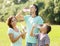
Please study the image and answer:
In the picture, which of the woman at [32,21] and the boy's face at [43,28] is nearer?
the boy's face at [43,28]

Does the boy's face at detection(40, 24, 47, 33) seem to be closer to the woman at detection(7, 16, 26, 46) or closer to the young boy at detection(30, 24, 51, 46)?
the young boy at detection(30, 24, 51, 46)

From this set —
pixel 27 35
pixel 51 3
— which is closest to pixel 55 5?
pixel 51 3

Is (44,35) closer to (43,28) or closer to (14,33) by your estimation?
(43,28)

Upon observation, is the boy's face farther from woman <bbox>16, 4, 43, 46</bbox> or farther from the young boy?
woman <bbox>16, 4, 43, 46</bbox>

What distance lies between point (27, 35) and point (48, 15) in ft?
94.9

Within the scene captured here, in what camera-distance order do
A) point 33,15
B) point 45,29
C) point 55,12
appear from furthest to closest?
point 55,12 → point 33,15 → point 45,29

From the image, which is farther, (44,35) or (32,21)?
(32,21)

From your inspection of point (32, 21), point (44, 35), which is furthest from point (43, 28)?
point (32, 21)

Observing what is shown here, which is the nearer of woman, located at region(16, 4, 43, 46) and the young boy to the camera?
the young boy

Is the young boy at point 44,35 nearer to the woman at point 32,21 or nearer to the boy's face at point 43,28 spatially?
the boy's face at point 43,28

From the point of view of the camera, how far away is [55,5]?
117ft

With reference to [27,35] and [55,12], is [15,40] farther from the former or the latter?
[55,12]

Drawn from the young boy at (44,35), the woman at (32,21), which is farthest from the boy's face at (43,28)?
the woman at (32,21)

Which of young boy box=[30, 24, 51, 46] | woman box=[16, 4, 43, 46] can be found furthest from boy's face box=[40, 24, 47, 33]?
woman box=[16, 4, 43, 46]
